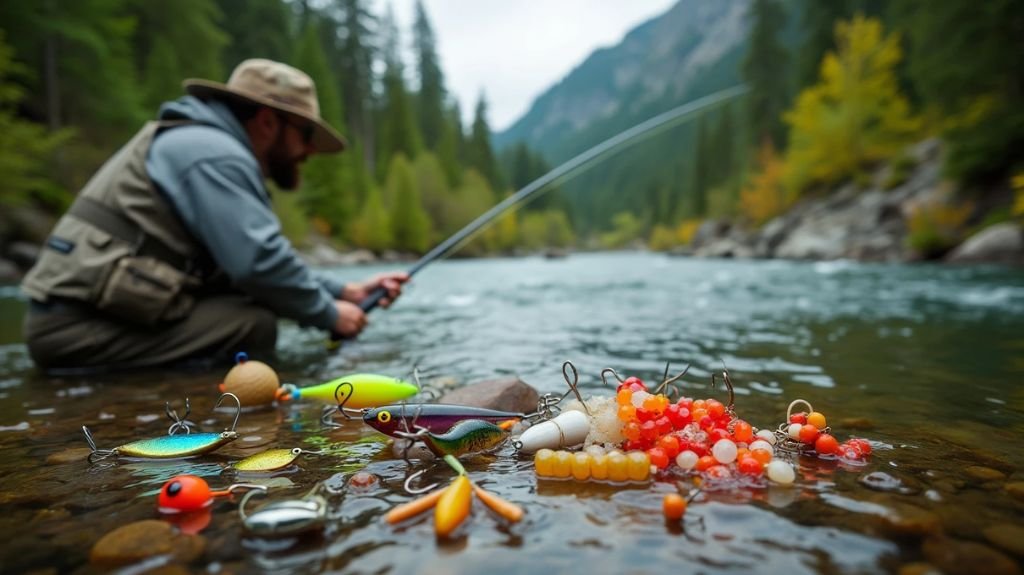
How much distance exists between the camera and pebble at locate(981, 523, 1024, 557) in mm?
1335

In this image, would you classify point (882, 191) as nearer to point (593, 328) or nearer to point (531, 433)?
point (593, 328)

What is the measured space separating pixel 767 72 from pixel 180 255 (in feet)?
197

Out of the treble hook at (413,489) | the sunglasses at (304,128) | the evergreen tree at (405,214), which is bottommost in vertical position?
the treble hook at (413,489)

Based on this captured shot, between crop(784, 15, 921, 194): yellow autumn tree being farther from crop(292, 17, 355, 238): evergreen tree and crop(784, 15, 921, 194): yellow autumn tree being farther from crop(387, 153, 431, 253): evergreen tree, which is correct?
crop(292, 17, 355, 238): evergreen tree

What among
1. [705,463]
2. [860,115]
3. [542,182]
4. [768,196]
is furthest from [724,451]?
[768,196]

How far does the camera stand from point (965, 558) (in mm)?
1271

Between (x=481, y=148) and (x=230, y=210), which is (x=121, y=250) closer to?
(x=230, y=210)

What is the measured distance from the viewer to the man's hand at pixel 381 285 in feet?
15.2

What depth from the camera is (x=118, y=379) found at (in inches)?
149

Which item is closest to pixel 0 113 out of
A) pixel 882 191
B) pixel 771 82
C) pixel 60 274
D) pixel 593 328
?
pixel 60 274

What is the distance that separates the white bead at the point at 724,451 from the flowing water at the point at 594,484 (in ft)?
0.50

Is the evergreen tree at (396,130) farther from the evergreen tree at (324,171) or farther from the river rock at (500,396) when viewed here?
the river rock at (500,396)

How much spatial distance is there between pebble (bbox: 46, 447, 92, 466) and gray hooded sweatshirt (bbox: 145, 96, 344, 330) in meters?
1.55

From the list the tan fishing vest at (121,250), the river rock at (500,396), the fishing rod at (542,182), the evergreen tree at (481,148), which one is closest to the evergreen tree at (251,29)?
the evergreen tree at (481,148)
